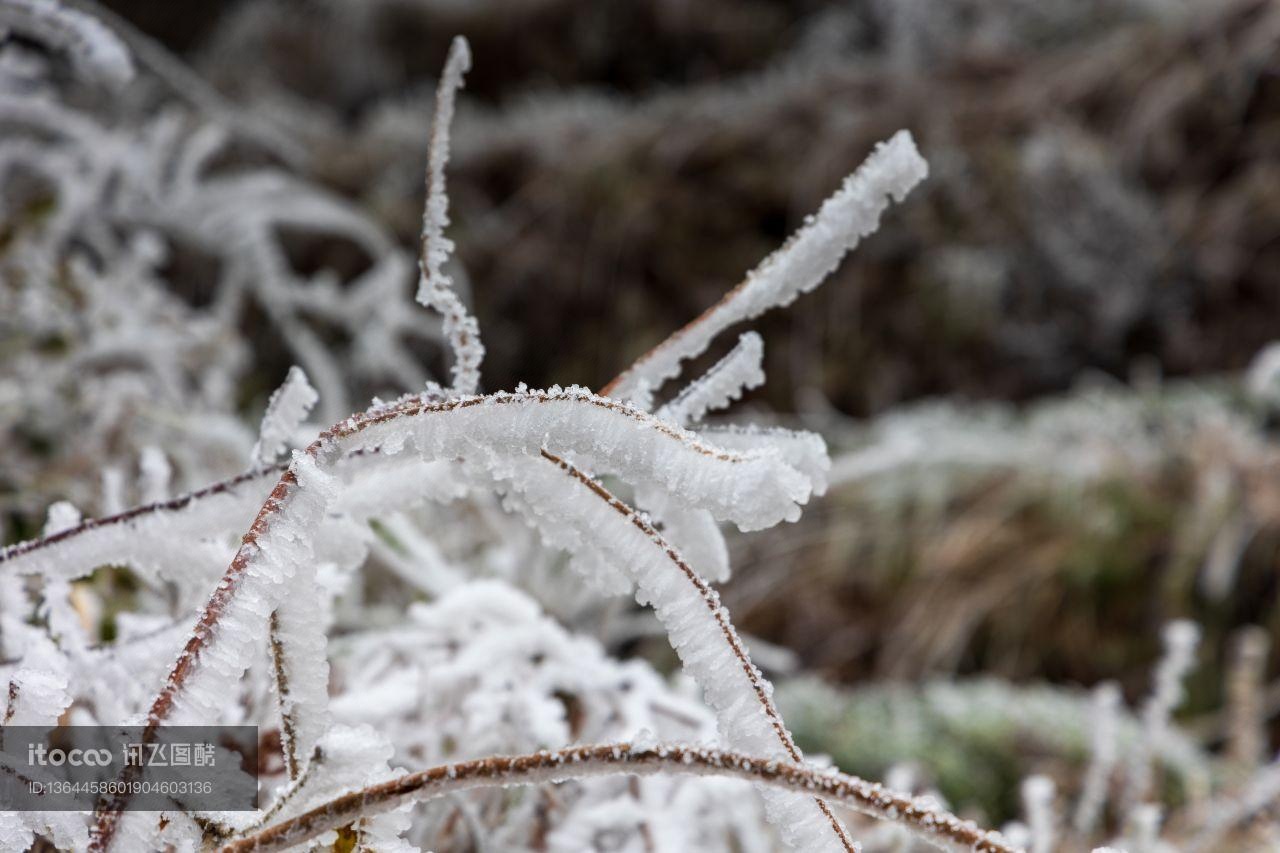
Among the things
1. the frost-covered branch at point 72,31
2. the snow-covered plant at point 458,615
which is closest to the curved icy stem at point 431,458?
the snow-covered plant at point 458,615

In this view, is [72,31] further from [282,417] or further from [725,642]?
[725,642]

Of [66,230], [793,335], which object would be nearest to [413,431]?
[66,230]

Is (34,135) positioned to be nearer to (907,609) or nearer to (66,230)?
(66,230)

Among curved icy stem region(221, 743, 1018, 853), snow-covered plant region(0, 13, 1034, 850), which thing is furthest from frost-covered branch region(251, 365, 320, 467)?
curved icy stem region(221, 743, 1018, 853)

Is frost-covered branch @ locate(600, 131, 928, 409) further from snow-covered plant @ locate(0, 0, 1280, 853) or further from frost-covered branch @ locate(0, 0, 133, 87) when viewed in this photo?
frost-covered branch @ locate(0, 0, 133, 87)

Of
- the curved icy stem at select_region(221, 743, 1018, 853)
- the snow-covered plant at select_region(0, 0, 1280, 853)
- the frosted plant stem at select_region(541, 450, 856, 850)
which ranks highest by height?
→ the snow-covered plant at select_region(0, 0, 1280, 853)
